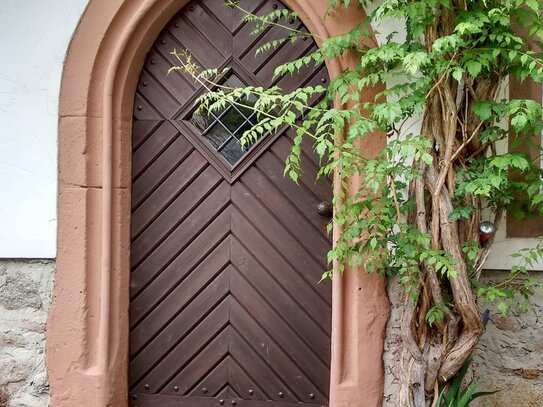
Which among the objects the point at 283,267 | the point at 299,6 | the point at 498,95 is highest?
the point at 299,6

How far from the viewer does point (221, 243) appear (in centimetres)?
370

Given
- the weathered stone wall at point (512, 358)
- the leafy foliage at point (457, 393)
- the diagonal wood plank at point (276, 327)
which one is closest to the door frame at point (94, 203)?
the diagonal wood plank at point (276, 327)

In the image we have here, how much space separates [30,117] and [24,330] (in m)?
1.14

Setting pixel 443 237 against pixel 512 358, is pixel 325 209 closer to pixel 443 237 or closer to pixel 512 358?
pixel 443 237

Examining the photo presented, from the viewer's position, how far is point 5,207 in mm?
3709

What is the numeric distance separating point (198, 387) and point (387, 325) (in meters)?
1.09

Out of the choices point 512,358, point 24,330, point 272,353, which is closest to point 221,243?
point 272,353

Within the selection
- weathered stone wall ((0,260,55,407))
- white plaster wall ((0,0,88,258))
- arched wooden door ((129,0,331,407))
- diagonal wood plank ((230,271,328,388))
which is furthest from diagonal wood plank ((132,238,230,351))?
white plaster wall ((0,0,88,258))

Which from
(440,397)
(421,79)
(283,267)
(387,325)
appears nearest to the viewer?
(421,79)

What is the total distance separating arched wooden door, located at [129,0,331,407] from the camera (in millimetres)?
3617

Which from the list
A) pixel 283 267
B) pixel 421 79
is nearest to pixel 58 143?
pixel 283 267

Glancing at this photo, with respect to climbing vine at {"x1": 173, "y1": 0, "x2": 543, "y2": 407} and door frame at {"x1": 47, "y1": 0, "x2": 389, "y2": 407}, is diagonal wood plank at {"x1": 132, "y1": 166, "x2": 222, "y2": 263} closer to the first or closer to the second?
door frame at {"x1": 47, "y1": 0, "x2": 389, "y2": 407}

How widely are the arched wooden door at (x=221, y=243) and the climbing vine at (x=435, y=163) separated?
1.33ft

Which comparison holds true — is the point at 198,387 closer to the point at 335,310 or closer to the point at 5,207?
the point at 335,310
